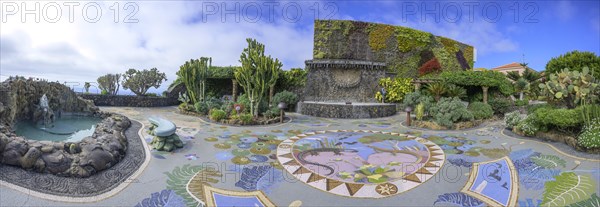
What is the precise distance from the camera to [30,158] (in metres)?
5.64

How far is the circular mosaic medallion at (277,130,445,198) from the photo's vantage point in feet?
19.1

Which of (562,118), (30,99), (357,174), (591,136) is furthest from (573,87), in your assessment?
(30,99)

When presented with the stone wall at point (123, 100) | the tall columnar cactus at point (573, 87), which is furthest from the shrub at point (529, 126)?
the stone wall at point (123, 100)

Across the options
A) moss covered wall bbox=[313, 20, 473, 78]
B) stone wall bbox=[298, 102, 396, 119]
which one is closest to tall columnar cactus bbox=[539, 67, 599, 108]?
stone wall bbox=[298, 102, 396, 119]

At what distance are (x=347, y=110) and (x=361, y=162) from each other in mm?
8477

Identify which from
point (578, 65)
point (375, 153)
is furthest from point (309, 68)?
point (578, 65)

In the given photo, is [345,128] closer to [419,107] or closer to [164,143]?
[419,107]

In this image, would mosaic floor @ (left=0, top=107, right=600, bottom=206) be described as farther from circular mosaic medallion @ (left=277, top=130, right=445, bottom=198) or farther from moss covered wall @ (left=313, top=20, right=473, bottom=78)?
moss covered wall @ (left=313, top=20, right=473, bottom=78)

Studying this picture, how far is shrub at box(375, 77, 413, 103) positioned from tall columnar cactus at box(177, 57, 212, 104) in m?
11.3

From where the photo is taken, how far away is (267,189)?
18.7ft

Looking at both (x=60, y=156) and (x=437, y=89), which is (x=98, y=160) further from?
(x=437, y=89)

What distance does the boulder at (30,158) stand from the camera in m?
5.60

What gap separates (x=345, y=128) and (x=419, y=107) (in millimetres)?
3612

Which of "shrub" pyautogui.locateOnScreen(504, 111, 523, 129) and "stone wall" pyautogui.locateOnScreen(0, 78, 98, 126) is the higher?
"stone wall" pyautogui.locateOnScreen(0, 78, 98, 126)
